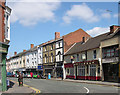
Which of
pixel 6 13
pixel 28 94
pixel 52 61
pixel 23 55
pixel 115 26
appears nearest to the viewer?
pixel 28 94

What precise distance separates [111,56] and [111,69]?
2113 mm

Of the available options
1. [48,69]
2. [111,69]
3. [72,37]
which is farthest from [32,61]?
[111,69]

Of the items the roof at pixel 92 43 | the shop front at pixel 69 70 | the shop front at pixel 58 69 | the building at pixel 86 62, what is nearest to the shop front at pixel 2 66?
the building at pixel 86 62

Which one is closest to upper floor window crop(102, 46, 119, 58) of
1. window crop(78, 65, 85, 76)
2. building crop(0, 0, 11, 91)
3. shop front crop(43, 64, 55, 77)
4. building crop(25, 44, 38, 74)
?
window crop(78, 65, 85, 76)

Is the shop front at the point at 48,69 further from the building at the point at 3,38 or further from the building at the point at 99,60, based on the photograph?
the building at the point at 3,38

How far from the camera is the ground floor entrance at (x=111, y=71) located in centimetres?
2677

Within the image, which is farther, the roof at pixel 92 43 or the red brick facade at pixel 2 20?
the roof at pixel 92 43

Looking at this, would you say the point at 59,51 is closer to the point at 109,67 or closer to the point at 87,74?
the point at 87,74

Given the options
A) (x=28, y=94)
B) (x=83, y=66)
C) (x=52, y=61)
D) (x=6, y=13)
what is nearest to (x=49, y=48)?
(x=52, y=61)

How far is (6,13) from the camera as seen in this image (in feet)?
59.1

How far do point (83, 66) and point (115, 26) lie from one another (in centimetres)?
1024

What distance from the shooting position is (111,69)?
92.2 feet

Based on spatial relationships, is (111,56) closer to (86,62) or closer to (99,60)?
(99,60)

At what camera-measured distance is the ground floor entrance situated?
26766 mm
